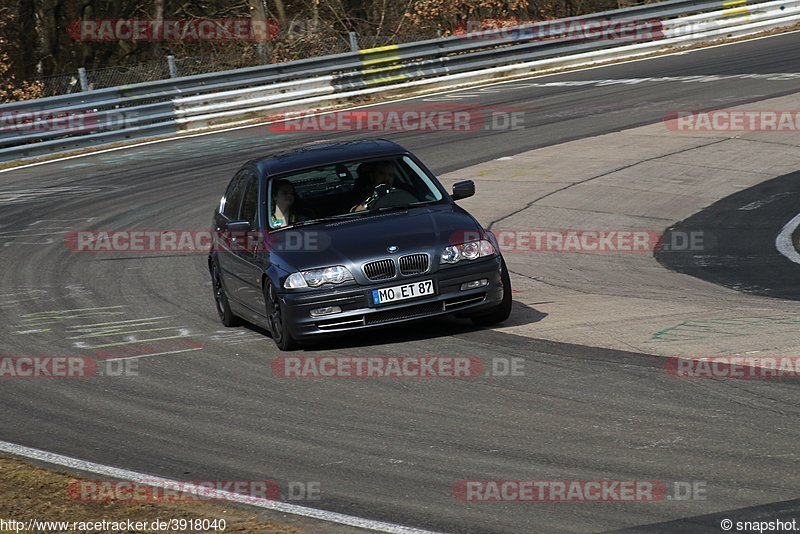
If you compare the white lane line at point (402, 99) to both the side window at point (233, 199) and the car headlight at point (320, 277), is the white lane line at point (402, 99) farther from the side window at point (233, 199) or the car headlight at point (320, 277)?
the car headlight at point (320, 277)

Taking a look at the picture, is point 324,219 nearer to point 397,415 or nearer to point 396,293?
point 396,293

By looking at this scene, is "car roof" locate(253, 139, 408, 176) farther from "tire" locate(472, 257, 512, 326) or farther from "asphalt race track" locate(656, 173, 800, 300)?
"asphalt race track" locate(656, 173, 800, 300)

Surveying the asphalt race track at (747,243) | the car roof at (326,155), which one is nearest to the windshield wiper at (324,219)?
the car roof at (326,155)

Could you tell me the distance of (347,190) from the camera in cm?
1097

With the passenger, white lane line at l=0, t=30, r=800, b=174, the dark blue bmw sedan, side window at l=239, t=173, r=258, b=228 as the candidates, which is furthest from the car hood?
white lane line at l=0, t=30, r=800, b=174

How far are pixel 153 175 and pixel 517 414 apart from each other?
15.4 m

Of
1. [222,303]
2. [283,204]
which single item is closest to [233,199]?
[222,303]

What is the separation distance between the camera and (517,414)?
7770 millimetres

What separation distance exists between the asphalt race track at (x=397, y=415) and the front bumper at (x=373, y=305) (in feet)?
0.84

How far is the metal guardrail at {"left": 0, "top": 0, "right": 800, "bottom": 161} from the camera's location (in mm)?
25750

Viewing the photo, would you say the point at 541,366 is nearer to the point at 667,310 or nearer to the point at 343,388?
the point at 343,388

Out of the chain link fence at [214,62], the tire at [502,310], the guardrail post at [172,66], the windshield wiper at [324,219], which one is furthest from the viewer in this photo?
the chain link fence at [214,62]

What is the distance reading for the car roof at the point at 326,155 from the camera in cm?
1102

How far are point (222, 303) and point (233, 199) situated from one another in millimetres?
970
